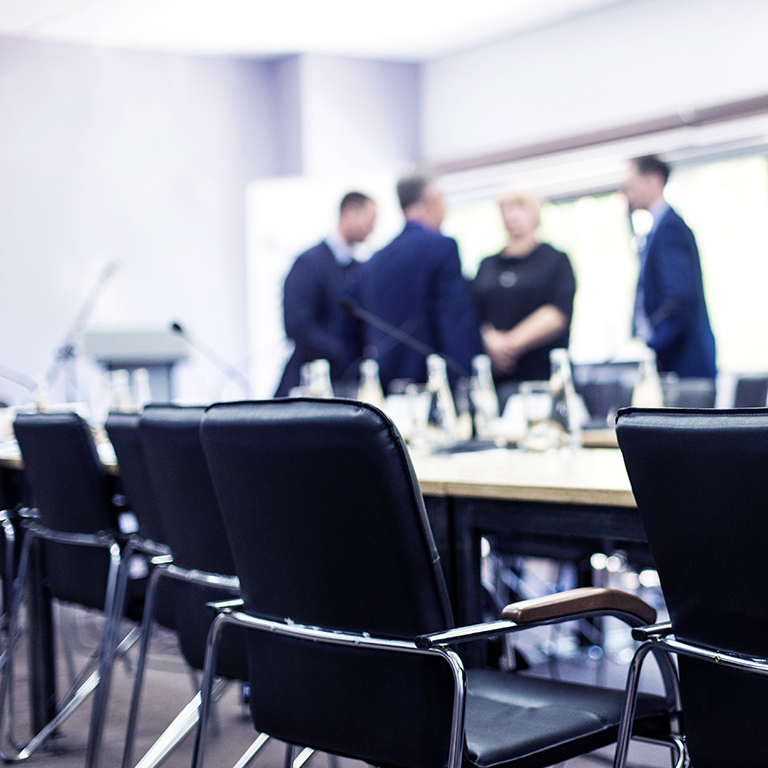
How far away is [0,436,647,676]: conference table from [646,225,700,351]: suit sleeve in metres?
3.13

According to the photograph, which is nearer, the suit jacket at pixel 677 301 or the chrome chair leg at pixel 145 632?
the chrome chair leg at pixel 145 632

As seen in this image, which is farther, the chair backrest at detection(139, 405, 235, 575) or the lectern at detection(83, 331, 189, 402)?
the lectern at detection(83, 331, 189, 402)

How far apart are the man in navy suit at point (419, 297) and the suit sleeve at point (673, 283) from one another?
1.03 metres

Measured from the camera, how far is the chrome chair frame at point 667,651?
4.13 ft

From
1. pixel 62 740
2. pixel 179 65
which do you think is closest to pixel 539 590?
Answer: pixel 62 740

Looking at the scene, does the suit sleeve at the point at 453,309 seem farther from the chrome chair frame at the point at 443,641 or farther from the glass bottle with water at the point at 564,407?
the chrome chair frame at the point at 443,641

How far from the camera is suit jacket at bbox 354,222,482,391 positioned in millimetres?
4938

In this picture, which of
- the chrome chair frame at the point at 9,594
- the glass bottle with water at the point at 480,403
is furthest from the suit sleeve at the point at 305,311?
the chrome chair frame at the point at 9,594

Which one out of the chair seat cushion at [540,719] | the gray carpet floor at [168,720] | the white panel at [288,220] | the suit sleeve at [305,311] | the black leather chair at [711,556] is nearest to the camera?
the black leather chair at [711,556]

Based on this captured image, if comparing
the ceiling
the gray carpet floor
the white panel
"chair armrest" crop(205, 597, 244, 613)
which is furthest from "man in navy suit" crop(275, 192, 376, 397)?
"chair armrest" crop(205, 597, 244, 613)

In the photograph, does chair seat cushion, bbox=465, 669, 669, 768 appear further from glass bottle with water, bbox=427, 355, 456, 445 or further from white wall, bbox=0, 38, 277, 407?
white wall, bbox=0, 38, 277, 407

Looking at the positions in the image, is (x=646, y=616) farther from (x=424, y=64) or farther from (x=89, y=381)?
(x=424, y=64)

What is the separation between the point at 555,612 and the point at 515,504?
0.43 meters

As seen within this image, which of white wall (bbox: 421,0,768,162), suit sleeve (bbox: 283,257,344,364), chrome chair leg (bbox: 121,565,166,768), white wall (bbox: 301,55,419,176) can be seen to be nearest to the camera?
chrome chair leg (bbox: 121,565,166,768)
